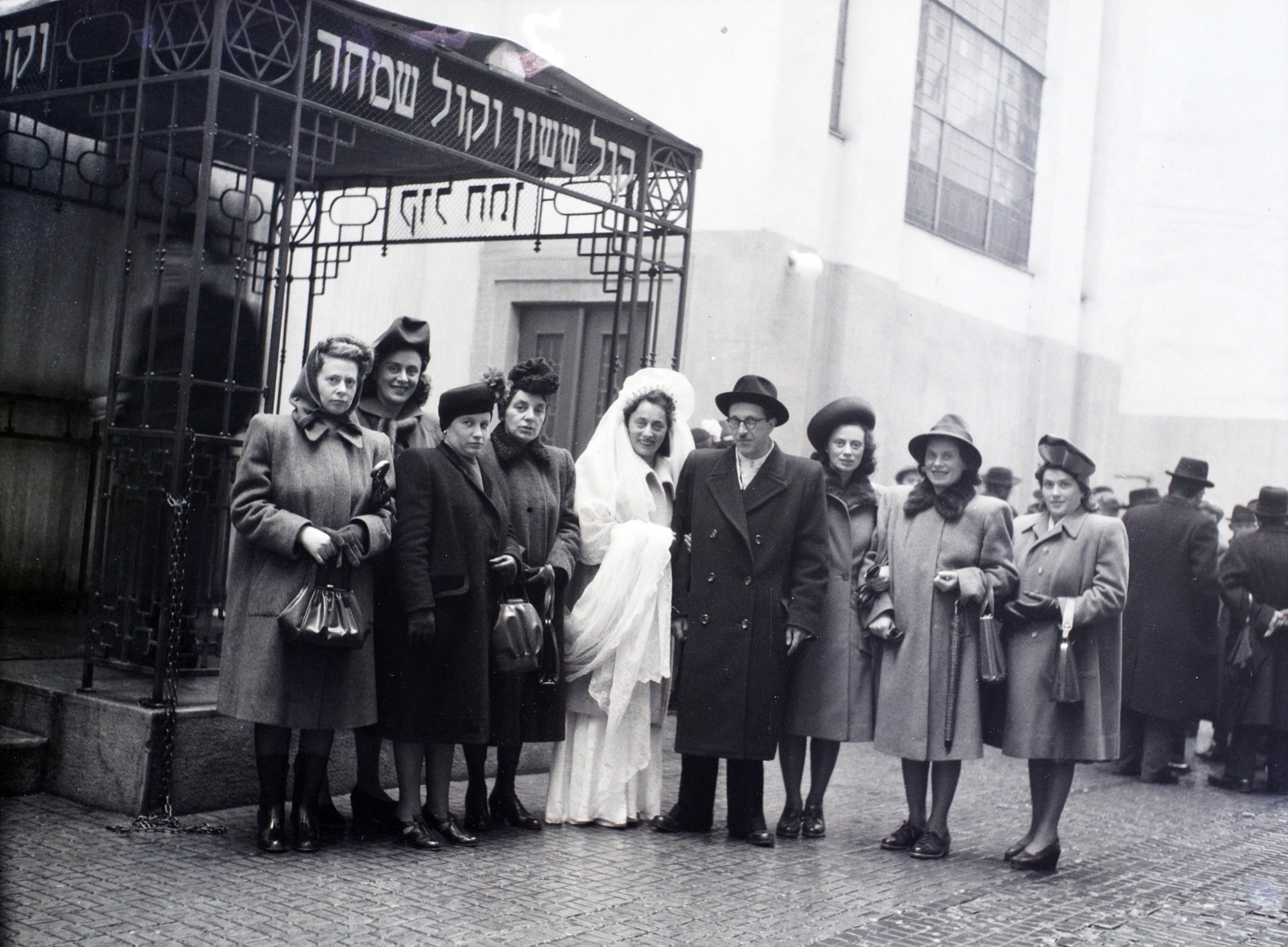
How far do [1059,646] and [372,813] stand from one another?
3.01m

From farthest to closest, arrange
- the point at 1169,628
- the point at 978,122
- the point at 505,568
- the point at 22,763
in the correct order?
1. the point at 978,122
2. the point at 1169,628
3. the point at 22,763
4. the point at 505,568

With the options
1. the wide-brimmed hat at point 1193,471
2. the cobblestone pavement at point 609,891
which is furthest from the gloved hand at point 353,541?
the wide-brimmed hat at point 1193,471

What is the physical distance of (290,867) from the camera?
16.6ft

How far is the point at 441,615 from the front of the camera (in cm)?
549

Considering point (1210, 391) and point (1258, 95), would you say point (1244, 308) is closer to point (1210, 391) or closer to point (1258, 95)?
point (1210, 391)

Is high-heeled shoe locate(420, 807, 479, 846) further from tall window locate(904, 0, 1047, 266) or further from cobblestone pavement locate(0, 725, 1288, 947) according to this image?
tall window locate(904, 0, 1047, 266)

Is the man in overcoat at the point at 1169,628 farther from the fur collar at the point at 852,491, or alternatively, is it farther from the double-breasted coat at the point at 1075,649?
the fur collar at the point at 852,491

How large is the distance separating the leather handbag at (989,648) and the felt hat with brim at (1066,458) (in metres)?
0.69

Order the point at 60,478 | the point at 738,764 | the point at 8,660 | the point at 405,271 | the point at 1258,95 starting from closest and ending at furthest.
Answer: the point at 738,764 → the point at 8,660 → the point at 60,478 → the point at 405,271 → the point at 1258,95

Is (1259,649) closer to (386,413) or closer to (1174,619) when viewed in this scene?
(1174,619)

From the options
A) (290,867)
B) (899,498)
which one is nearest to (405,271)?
(899,498)

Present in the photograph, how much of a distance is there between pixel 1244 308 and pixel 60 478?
1472cm

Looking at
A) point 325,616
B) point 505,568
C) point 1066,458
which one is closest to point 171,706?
point 325,616

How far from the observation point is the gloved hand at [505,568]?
18.3ft
